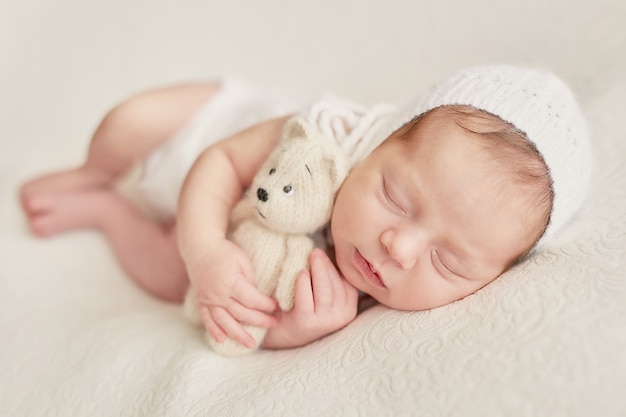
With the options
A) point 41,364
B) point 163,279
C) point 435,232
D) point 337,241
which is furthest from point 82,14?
point 435,232

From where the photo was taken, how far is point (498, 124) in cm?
91

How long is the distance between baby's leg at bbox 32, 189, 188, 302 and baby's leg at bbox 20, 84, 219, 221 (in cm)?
4

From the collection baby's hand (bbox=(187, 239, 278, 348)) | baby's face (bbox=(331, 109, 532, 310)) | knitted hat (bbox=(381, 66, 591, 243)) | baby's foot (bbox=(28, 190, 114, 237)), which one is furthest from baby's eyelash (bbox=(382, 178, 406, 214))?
baby's foot (bbox=(28, 190, 114, 237))

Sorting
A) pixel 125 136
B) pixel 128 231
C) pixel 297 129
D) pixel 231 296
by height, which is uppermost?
pixel 297 129

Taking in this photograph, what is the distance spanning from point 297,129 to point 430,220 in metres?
0.27

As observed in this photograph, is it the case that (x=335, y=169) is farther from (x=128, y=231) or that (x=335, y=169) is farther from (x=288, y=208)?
(x=128, y=231)

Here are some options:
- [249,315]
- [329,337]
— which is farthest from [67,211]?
[329,337]

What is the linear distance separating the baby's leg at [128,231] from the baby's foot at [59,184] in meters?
0.02

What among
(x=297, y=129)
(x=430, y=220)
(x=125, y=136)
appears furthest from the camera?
(x=125, y=136)

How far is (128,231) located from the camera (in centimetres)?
144

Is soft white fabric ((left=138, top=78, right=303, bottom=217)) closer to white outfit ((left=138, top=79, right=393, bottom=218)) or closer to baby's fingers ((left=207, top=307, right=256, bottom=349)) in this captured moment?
white outfit ((left=138, top=79, right=393, bottom=218))

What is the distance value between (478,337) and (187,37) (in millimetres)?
1474

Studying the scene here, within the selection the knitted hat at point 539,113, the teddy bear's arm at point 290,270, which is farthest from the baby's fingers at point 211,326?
the knitted hat at point 539,113

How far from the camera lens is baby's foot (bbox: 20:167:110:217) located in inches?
57.7
